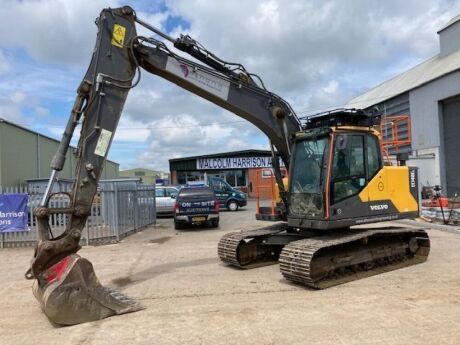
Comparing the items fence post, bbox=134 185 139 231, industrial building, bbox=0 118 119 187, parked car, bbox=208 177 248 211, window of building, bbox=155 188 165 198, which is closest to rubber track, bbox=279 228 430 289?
fence post, bbox=134 185 139 231

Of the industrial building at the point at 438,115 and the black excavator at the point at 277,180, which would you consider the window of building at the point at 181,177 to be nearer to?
the industrial building at the point at 438,115

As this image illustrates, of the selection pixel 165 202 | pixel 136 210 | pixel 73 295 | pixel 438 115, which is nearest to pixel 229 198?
pixel 165 202

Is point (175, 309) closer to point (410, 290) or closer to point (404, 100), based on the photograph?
point (410, 290)

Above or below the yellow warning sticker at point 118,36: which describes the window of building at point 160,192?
below

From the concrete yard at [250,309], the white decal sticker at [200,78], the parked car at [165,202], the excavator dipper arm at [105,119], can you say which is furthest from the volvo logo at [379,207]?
the parked car at [165,202]

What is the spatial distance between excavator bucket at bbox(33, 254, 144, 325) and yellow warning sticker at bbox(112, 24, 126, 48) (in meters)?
3.60

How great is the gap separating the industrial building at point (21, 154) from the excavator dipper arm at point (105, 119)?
18.3 m

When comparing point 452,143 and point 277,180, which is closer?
point 277,180

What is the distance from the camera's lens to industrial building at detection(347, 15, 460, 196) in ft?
74.1

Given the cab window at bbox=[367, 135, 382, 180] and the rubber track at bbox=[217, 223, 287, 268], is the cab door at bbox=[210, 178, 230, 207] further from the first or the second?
the cab window at bbox=[367, 135, 382, 180]

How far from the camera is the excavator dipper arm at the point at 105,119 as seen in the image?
6598 millimetres

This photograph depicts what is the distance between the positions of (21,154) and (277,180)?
24607mm

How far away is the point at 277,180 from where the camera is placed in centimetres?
998

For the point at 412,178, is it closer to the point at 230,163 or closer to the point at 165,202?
the point at 165,202
